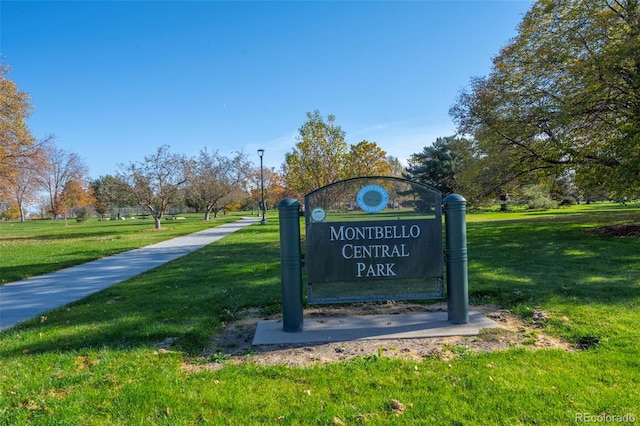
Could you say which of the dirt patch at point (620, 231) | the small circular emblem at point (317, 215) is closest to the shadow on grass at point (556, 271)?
the dirt patch at point (620, 231)

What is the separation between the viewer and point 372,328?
15.5 ft

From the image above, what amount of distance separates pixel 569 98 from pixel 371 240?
37.6 feet

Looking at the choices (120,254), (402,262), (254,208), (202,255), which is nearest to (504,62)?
(202,255)

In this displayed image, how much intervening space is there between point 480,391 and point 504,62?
16721 millimetres

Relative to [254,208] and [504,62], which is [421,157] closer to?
[504,62]

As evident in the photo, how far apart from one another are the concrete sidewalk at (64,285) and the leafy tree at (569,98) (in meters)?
12.5

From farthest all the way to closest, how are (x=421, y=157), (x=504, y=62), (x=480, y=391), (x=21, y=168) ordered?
1. (x=421, y=157)
2. (x=21, y=168)
3. (x=504, y=62)
4. (x=480, y=391)

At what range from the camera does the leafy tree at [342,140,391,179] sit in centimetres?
2548

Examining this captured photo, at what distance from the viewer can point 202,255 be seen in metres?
12.2

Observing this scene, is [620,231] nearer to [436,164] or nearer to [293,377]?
[293,377]

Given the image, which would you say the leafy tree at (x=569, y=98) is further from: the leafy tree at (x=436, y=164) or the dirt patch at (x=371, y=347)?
the leafy tree at (x=436, y=164)

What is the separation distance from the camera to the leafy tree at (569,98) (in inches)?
480

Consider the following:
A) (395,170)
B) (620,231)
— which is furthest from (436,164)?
A: (620,231)

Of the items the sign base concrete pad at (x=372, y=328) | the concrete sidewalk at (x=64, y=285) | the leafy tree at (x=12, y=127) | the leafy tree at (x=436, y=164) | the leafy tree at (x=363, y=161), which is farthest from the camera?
the leafy tree at (x=436, y=164)
